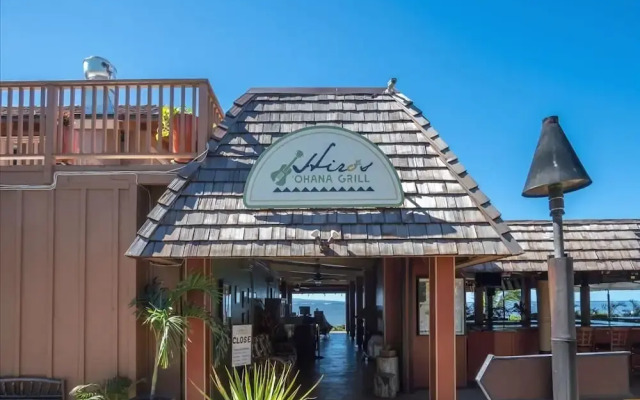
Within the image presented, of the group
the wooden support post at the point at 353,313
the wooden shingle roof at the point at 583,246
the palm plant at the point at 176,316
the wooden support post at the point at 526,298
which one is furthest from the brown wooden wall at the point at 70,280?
the wooden support post at the point at 353,313

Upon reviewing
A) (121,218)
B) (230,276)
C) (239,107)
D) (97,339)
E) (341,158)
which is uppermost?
(239,107)

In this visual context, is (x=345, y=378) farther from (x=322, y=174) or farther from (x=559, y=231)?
(x=559, y=231)

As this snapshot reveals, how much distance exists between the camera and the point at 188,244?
7.12m

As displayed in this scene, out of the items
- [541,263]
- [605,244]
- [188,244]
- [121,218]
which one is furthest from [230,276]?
[605,244]

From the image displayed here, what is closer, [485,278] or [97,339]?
[97,339]

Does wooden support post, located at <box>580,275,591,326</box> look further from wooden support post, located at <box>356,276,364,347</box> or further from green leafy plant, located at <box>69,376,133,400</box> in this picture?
green leafy plant, located at <box>69,376,133,400</box>

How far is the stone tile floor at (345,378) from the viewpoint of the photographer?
996cm

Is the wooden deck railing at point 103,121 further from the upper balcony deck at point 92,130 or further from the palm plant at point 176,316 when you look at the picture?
the palm plant at point 176,316

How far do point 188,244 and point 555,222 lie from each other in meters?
4.40

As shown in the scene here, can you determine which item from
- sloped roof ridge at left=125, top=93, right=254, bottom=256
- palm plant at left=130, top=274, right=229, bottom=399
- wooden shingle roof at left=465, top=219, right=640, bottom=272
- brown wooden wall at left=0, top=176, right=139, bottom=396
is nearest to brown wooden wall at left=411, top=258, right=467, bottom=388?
wooden shingle roof at left=465, top=219, right=640, bottom=272

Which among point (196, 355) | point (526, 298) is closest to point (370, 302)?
point (526, 298)

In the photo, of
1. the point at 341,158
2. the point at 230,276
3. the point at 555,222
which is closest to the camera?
the point at 555,222

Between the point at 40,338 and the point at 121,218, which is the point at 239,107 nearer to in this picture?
the point at 121,218

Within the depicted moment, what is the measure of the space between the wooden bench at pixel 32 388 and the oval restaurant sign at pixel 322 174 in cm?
364
